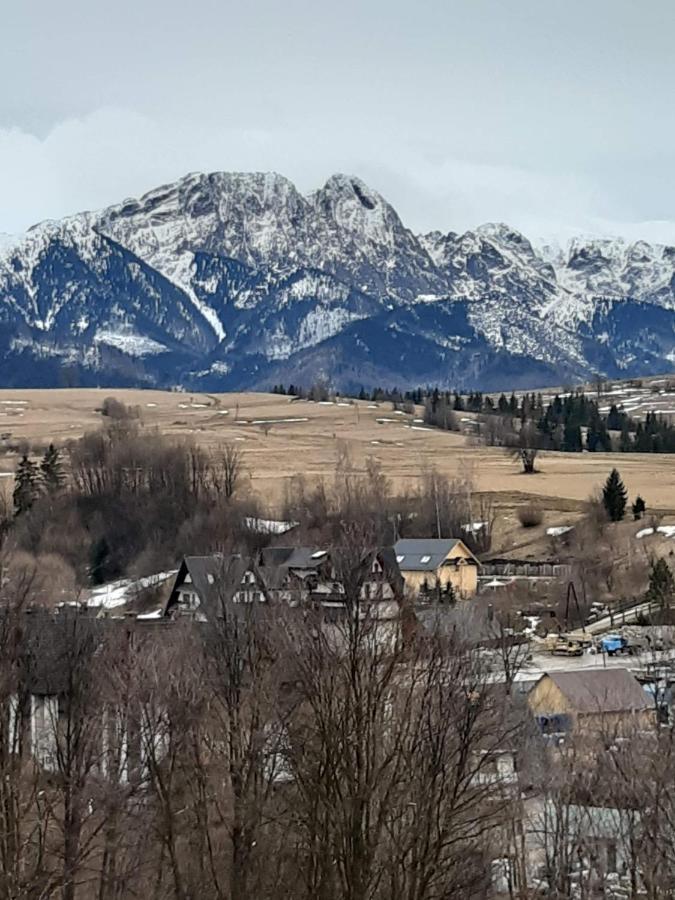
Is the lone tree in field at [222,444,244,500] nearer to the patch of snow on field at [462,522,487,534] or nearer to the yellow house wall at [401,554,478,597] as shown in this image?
the patch of snow on field at [462,522,487,534]

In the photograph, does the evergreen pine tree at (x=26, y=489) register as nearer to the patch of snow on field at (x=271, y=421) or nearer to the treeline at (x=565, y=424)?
the treeline at (x=565, y=424)

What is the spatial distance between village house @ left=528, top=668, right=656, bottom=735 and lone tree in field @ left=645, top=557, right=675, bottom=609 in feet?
53.4

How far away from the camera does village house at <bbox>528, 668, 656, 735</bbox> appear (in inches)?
1357

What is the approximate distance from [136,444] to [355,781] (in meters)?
78.7

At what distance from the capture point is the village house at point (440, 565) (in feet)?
219

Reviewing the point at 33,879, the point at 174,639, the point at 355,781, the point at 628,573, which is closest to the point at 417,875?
the point at 355,781

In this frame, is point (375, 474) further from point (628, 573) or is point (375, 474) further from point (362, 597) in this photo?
point (362, 597)

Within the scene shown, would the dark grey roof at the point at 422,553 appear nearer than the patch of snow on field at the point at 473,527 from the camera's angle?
Yes

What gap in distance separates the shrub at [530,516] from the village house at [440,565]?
10232 millimetres

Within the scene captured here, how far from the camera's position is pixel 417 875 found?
647 inches

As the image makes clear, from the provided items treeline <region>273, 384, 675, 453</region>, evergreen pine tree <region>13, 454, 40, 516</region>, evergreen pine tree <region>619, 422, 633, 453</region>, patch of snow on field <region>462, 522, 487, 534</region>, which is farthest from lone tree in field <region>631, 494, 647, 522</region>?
evergreen pine tree <region>619, 422, 633, 453</region>

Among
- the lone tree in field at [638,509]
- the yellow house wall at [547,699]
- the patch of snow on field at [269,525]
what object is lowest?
the patch of snow on field at [269,525]

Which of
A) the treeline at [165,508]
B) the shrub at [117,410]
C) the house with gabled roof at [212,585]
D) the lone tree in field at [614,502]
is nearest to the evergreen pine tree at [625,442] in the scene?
the treeline at [165,508]

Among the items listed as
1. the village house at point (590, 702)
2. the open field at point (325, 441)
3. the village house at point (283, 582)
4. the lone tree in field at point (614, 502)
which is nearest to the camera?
the village house at point (283, 582)
